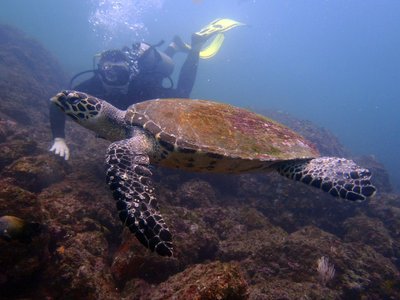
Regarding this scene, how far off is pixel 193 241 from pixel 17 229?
2.67m

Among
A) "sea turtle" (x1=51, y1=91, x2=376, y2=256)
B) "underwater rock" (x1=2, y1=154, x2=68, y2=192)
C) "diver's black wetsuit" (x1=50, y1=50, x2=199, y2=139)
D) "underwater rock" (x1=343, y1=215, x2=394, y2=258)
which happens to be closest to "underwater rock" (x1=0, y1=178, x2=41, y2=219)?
"sea turtle" (x1=51, y1=91, x2=376, y2=256)

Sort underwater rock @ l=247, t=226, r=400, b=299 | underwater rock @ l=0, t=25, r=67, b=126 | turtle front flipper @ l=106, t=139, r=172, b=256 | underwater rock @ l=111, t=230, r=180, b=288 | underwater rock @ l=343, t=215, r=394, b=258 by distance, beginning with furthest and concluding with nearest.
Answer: underwater rock @ l=0, t=25, r=67, b=126, underwater rock @ l=343, t=215, r=394, b=258, underwater rock @ l=247, t=226, r=400, b=299, underwater rock @ l=111, t=230, r=180, b=288, turtle front flipper @ l=106, t=139, r=172, b=256

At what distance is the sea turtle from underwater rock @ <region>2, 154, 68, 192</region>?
140 centimetres

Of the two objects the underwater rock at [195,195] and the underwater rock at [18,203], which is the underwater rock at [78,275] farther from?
the underwater rock at [195,195]

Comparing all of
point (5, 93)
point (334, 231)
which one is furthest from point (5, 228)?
point (5, 93)

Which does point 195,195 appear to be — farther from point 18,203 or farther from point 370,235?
point 370,235

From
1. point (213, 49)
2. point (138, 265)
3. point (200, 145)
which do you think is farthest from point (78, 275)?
point (213, 49)

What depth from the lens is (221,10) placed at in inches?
6176

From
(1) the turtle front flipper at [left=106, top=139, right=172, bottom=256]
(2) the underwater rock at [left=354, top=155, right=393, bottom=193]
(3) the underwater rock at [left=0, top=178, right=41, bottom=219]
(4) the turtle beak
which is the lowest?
(2) the underwater rock at [left=354, top=155, right=393, bottom=193]

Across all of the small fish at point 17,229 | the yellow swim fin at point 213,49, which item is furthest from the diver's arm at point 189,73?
the small fish at point 17,229

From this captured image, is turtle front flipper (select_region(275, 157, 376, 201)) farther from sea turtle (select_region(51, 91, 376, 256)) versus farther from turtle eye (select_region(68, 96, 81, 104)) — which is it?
turtle eye (select_region(68, 96, 81, 104))

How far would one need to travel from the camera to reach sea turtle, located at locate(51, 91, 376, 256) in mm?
4309

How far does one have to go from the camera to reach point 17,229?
313 centimetres

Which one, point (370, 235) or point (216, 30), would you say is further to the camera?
point (216, 30)
